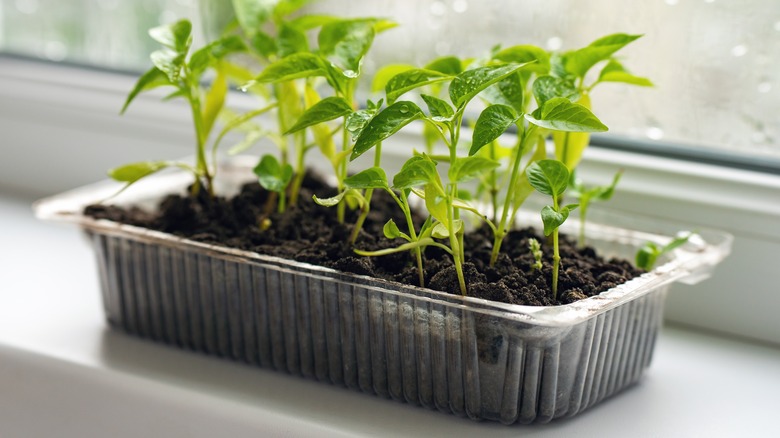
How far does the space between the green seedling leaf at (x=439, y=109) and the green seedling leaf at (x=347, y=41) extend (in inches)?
3.2

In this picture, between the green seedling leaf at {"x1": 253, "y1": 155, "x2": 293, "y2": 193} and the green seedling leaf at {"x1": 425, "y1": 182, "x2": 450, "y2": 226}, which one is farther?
the green seedling leaf at {"x1": 253, "y1": 155, "x2": 293, "y2": 193}

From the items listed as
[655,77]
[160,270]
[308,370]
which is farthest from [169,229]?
[655,77]

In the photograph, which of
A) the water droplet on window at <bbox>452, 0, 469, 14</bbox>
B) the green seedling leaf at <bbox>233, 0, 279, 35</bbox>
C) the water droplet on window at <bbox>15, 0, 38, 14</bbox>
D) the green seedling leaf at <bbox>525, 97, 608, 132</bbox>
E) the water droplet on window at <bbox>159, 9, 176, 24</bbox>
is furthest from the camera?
the water droplet on window at <bbox>15, 0, 38, 14</bbox>

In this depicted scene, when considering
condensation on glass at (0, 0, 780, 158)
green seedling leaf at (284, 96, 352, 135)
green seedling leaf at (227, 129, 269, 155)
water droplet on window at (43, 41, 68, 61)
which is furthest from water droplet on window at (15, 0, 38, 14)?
green seedling leaf at (284, 96, 352, 135)

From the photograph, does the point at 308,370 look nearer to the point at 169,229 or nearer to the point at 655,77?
the point at 169,229

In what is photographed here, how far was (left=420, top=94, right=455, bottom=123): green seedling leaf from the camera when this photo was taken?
0.68 meters

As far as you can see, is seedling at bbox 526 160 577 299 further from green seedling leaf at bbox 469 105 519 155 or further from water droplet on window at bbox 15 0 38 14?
water droplet on window at bbox 15 0 38 14

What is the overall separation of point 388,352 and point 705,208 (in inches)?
14.5

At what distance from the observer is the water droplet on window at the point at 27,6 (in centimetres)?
136

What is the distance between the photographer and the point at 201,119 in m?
0.88

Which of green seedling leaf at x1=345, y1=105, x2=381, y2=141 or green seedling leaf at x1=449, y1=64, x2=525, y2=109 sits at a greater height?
green seedling leaf at x1=449, y1=64, x2=525, y2=109

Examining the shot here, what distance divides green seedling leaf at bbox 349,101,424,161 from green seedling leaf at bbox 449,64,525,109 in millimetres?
29

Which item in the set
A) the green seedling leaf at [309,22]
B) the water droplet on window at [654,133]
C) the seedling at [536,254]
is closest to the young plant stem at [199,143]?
the green seedling leaf at [309,22]

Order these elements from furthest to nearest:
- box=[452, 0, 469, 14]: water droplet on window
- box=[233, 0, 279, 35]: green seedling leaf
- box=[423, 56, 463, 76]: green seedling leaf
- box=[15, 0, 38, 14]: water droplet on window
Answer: box=[15, 0, 38, 14]: water droplet on window, box=[452, 0, 469, 14]: water droplet on window, box=[233, 0, 279, 35]: green seedling leaf, box=[423, 56, 463, 76]: green seedling leaf
